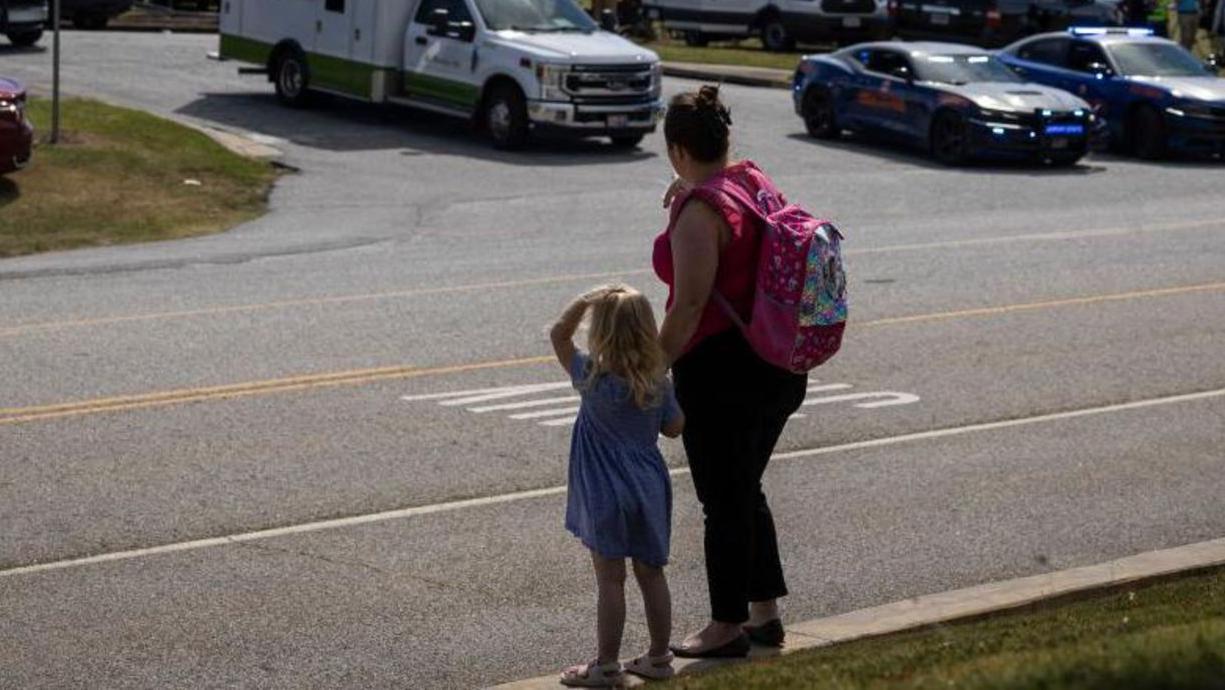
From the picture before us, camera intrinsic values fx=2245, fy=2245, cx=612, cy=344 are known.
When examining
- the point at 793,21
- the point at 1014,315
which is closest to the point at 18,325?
the point at 1014,315

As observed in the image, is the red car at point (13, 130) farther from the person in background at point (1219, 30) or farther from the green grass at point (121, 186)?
the person in background at point (1219, 30)

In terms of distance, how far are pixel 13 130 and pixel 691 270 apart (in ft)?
51.2

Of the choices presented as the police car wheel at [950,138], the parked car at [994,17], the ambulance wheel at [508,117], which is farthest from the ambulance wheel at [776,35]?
the ambulance wheel at [508,117]

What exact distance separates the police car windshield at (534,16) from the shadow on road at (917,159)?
341cm

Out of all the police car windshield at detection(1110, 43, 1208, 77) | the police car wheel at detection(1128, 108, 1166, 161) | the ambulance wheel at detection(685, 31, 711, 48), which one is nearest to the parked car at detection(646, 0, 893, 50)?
the ambulance wheel at detection(685, 31, 711, 48)

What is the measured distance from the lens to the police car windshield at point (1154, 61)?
29469 millimetres

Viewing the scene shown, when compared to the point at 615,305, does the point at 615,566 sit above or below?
below

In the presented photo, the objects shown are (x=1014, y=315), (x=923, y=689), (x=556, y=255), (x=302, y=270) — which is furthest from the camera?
(x=556, y=255)

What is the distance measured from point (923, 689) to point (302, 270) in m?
12.4

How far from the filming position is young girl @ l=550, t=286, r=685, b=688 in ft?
22.2

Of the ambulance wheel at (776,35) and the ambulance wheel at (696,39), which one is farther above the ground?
the ambulance wheel at (776,35)

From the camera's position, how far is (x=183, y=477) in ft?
33.6

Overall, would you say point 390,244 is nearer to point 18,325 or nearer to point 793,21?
point 18,325

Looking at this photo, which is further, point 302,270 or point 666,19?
point 666,19
